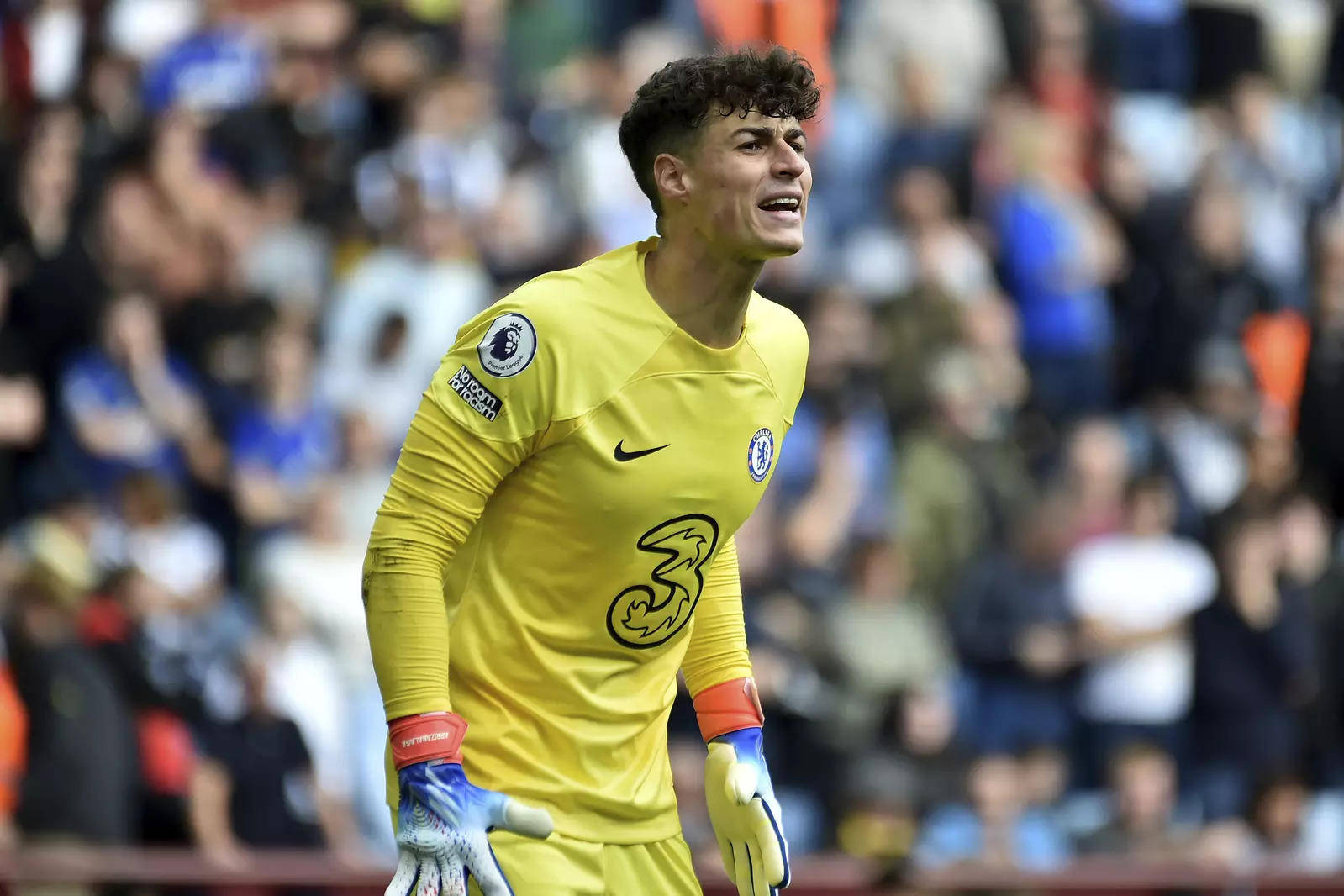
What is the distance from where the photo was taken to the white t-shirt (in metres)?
10.3

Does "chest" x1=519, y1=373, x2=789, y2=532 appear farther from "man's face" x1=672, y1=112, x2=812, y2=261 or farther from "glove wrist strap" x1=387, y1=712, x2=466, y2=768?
"glove wrist strap" x1=387, y1=712, x2=466, y2=768

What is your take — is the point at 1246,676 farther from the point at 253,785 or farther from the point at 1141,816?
the point at 253,785

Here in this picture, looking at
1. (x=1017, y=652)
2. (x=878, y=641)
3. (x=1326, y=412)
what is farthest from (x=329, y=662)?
(x=1326, y=412)

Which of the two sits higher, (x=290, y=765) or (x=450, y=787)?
(x=450, y=787)

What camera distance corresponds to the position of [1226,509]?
10.9m

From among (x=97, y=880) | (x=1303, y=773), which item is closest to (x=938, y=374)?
(x=1303, y=773)

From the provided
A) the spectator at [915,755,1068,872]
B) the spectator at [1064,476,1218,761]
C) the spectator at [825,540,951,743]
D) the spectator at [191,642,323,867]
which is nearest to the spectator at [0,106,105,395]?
the spectator at [191,642,323,867]

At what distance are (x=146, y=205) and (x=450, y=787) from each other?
7026 millimetres

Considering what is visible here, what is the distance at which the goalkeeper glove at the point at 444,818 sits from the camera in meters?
4.22

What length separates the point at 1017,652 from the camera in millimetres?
10281

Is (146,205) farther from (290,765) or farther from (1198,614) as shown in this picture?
(1198,614)

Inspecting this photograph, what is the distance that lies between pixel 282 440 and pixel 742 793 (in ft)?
18.9

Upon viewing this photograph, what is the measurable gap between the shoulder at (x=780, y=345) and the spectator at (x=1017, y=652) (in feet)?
17.7

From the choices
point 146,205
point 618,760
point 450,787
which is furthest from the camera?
point 146,205
